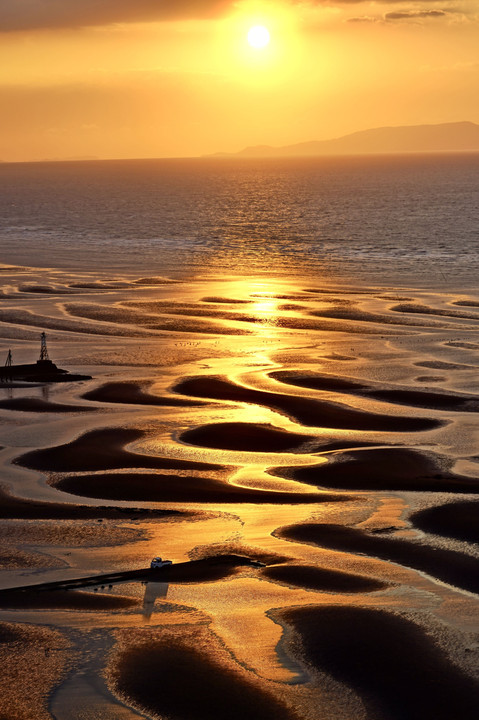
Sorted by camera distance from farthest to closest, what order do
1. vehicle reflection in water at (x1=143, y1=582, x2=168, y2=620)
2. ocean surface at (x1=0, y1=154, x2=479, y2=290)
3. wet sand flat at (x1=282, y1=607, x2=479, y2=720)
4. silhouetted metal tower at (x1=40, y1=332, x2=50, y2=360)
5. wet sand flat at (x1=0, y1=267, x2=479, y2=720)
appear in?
ocean surface at (x1=0, y1=154, x2=479, y2=290) < silhouetted metal tower at (x1=40, y1=332, x2=50, y2=360) < vehicle reflection in water at (x1=143, y1=582, x2=168, y2=620) < wet sand flat at (x1=0, y1=267, x2=479, y2=720) < wet sand flat at (x1=282, y1=607, x2=479, y2=720)

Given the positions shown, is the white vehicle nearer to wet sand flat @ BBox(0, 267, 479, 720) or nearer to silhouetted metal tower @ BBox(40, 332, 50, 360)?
wet sand flat @ BBox(0, 267, 479, 720)

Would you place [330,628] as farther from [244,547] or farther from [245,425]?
[245,425]

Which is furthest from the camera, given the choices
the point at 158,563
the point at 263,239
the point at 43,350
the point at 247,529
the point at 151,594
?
the point at 263,239

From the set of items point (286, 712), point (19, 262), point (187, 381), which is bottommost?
point (286, 712)

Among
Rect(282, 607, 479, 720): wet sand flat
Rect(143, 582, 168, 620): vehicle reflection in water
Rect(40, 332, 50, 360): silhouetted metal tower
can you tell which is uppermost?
Rect(40, 332, 50, 360): silhouetted metal tower

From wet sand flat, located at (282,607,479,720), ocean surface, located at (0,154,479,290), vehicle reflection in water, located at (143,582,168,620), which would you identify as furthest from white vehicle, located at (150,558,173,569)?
ocean surface, located at (0,154,479,290)

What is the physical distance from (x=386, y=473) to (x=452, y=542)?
660cm

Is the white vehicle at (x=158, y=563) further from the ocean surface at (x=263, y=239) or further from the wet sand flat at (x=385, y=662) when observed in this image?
the ocean surface at (x=263, y=239)

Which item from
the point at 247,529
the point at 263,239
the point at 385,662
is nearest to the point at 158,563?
the point at 247,529

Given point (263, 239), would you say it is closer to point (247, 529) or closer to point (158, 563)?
point (247, 529)

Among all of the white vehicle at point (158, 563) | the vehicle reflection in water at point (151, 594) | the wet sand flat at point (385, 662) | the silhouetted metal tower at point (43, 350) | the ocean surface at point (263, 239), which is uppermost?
the ocean surface at point (263, 239)

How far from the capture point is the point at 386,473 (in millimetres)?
32219

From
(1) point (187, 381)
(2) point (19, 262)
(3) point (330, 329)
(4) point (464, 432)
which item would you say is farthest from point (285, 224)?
(4) point (464, 432)

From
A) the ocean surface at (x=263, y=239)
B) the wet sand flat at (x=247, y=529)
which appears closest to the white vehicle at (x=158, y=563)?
the wet sand flat at (x=247, y=529)
